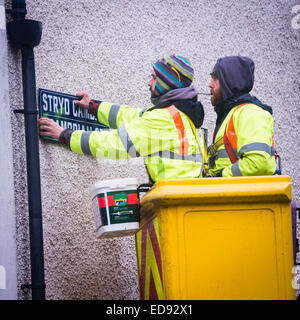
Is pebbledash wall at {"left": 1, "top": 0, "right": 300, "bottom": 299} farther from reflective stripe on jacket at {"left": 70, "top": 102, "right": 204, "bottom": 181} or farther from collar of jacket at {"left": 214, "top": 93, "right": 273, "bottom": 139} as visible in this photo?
collar of jacket at {"left": 214, "top": 93, "right": 273, "bottom": 139}

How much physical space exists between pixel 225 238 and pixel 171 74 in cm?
135

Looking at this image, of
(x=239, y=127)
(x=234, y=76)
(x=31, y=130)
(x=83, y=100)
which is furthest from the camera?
(x=83, y=100)

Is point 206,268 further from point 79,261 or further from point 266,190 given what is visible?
point 79,261

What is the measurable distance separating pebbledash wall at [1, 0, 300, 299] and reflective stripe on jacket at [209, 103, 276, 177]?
3.35 feet

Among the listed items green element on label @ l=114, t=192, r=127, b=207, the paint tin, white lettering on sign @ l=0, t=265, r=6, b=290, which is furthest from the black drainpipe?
green element on label @ l=114, t=192, r=127, b=207

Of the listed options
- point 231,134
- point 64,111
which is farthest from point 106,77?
point 231,134

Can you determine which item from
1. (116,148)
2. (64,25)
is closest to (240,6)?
(64,25)

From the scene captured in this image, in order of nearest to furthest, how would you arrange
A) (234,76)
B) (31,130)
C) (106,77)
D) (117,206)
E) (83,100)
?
1. (117,206)
2. (31,130)
3. (234,76)
4. (83,100)
5. (106,77)

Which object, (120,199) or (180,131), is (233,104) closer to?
(180,131)

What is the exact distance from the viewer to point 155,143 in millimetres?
3799

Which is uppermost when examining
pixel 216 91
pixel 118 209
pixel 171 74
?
pixel 171 74

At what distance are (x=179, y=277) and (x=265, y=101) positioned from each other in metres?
2.78

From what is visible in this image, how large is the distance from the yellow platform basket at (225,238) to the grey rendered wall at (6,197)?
3.36ft

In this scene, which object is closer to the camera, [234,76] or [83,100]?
[234,76]
